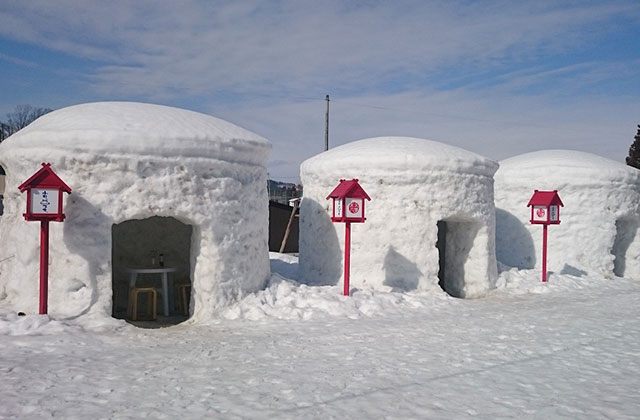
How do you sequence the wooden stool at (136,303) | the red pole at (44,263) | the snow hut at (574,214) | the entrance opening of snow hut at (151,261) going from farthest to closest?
the snow hut at (574,214)
the entrance opening of snow hut at (151,261)
the wooden stool at (136,303)
the red pole at (44,263)

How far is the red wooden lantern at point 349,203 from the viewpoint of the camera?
9586 millimetres

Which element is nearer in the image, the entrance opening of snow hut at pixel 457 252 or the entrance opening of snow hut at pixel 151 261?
the entrance opening of snow hut at pixel 151 261

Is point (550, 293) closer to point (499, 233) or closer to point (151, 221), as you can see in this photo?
point (499, 233)

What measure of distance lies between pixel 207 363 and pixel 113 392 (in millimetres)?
1181

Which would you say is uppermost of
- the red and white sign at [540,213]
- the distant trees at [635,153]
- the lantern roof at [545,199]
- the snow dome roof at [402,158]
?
the distant trees at [635,153]

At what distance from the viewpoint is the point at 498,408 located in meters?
4.67

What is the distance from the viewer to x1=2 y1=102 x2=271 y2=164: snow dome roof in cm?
750

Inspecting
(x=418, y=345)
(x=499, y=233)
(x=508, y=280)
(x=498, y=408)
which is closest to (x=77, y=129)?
(x=418, y=345)

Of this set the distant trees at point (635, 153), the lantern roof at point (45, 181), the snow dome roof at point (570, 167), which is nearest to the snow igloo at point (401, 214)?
the snow dome roof at point (570, 167)

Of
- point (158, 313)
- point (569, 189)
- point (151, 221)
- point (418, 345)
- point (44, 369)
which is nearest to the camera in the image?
point (44, 369)

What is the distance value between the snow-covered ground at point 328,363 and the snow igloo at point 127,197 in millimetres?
471

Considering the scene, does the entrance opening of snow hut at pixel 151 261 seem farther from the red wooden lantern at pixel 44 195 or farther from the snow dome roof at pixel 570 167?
the snow dome roof at pixel 570 167

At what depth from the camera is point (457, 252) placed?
39.7ft

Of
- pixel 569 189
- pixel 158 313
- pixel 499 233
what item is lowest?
pixel 158 313
